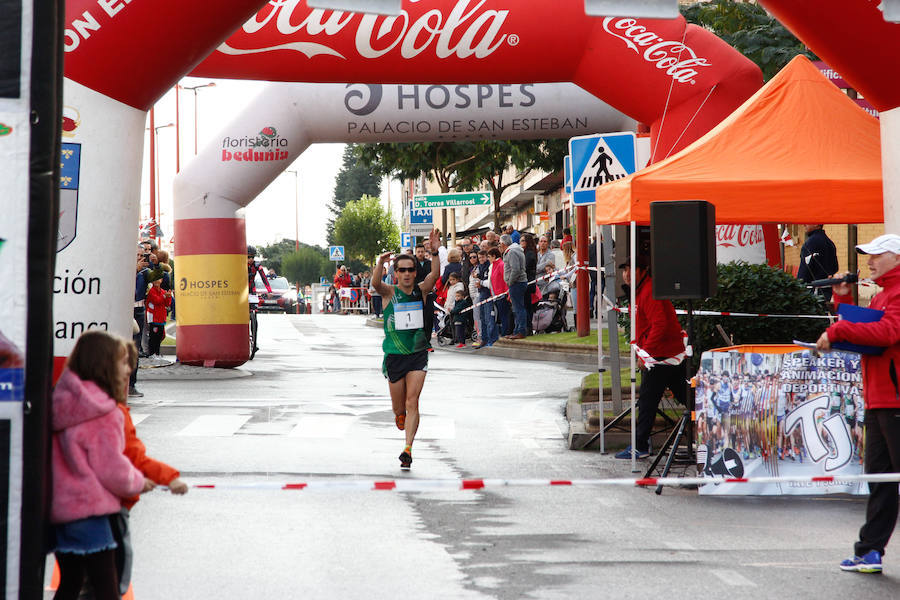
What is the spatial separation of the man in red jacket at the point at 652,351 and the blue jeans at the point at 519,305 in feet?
38.9

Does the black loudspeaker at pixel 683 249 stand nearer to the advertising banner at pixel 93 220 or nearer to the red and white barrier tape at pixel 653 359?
the red and white barrier tape at pixel 653 359

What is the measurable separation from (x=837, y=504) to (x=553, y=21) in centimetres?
576

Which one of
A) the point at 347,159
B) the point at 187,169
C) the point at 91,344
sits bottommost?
the point at 91,344

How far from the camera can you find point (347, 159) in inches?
5763

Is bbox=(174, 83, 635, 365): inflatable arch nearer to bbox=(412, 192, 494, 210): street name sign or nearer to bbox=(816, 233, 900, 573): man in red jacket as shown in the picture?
bbox=(816, 233, 900, 573): man in red jacket

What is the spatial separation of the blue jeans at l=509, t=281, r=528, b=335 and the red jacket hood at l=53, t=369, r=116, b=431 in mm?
18547

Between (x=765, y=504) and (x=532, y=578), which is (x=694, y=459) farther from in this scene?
(x=532, y=578)

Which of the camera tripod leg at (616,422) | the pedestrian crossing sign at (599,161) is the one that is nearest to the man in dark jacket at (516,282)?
the pedestrian crossing sign at (599,161)

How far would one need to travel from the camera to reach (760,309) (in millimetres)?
11188

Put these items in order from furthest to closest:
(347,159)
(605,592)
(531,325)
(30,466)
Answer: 1. (347,159)
2. (531,325)
3. (605,592)
4. (30,466)

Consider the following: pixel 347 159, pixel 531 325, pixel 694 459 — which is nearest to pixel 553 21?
pixel 694 459

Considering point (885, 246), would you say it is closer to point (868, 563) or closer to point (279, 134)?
point (868, 563)

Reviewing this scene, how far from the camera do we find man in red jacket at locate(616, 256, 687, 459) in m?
10.7

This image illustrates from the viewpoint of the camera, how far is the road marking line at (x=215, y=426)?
40.2 feet
